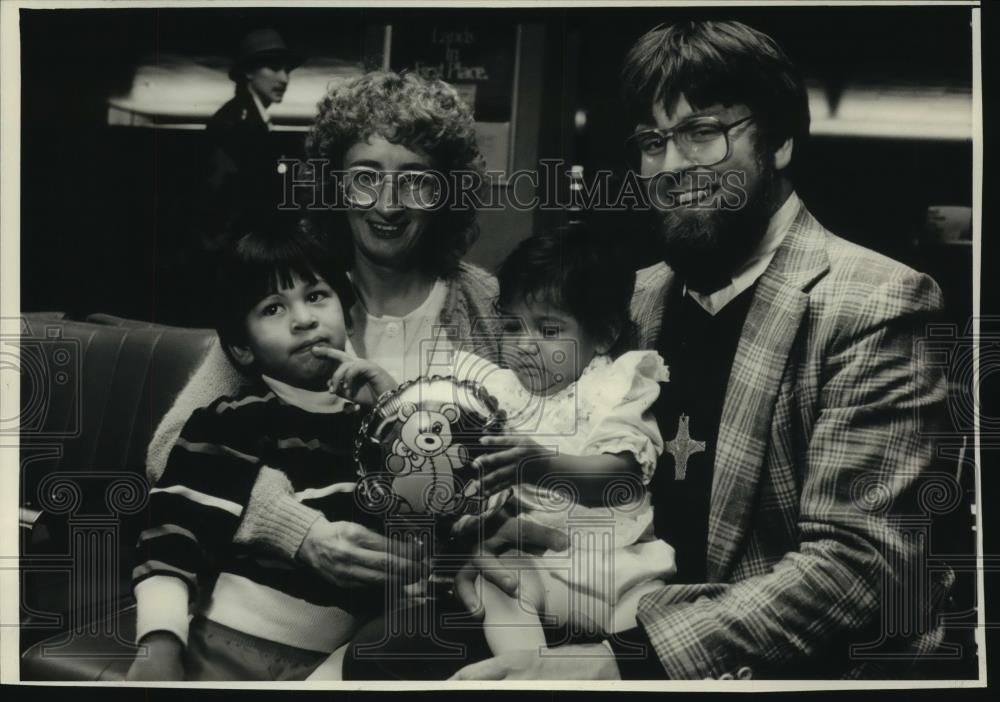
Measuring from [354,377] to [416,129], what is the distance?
0.83 meters

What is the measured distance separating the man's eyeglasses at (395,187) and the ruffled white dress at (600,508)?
0.68m

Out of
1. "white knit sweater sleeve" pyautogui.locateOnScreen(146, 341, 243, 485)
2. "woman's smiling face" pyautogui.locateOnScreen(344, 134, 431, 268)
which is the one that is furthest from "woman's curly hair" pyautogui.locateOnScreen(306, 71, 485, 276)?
"white knit sweater sleeve" pyautogui.locateOnScreen(146, 341, 243, 485)

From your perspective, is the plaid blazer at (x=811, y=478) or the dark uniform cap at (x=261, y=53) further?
the dark uniform cap at (x=261, y=53)

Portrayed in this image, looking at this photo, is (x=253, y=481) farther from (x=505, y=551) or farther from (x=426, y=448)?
(x=505, y=551)

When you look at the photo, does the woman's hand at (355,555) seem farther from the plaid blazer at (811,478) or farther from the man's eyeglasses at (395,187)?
the man's eyeglasses at (395,187)

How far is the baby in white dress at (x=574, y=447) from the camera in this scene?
3.12 m

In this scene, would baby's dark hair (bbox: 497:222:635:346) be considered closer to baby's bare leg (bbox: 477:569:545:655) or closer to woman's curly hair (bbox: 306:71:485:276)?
woman's curly hair (bbox: 306:71:485:276)

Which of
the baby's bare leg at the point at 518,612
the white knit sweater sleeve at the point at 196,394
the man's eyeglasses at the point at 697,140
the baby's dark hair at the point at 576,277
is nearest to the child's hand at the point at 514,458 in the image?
the baby's bare leg at the point at 518,612

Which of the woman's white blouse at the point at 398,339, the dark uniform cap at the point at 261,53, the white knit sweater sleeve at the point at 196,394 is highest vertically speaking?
the dark uniform cap at the point at 261,53

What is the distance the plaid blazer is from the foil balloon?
61 centimetres

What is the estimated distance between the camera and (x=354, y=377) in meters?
3.17

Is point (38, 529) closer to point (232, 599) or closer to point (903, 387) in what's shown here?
point (232, 599)

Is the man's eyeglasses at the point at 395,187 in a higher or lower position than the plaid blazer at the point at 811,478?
higher

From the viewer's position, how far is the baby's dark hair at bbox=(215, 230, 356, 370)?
3172 mm
